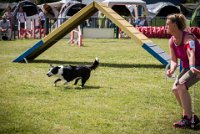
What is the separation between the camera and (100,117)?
19.6 feet

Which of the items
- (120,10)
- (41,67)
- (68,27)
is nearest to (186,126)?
(41,67)

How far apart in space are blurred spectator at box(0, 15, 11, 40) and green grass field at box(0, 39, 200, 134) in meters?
11.4

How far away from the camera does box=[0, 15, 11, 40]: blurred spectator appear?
72.0 ft

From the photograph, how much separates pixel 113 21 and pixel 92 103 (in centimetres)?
493

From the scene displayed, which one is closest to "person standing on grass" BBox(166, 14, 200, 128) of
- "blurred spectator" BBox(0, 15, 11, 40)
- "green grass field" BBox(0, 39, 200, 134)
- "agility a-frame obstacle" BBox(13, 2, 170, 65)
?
"green grass field" BBox(0, 39, 200, 134)

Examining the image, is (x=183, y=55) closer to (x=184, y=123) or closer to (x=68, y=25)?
(x=184, y=123)

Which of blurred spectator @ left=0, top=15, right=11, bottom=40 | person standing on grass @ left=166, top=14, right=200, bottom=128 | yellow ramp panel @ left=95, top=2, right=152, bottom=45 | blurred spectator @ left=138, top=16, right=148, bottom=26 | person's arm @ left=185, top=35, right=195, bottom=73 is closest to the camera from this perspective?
person's arm @ left=185, top=35, right=195, bottom=73

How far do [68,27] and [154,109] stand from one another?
612cm

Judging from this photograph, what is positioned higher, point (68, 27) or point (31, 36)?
point (68, 27)

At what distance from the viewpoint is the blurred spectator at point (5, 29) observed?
2194 centimetres

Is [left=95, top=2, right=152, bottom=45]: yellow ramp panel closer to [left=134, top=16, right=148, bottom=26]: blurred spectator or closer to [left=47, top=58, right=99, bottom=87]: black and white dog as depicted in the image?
[left=47, top=58, right=99, bottom=87]: black and white dog

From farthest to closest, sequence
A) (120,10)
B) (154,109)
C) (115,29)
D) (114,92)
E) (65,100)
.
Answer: (120,10), (115,29), (114,92), (65,100), (154,109)

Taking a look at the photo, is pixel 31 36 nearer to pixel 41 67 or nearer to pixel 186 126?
pixel 41 67

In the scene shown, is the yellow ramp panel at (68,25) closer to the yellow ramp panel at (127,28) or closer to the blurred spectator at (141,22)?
the yellow ramp panel at (127,28)
